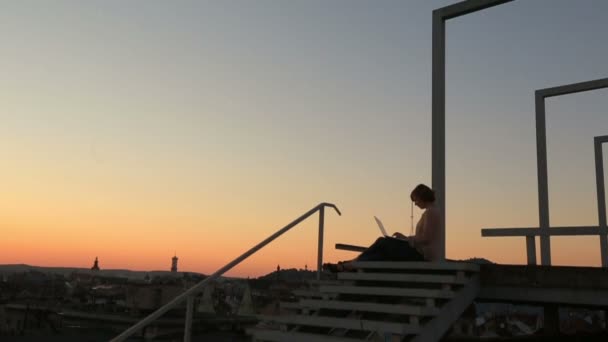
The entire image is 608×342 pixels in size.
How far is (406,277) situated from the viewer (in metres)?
4.92

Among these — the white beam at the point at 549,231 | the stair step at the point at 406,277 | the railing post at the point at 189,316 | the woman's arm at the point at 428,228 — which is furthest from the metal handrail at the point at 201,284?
the white beam at the point at 549,231

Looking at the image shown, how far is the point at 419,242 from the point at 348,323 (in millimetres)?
1415

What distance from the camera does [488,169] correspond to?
11492 mm

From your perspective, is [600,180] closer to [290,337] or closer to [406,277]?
[406,277]

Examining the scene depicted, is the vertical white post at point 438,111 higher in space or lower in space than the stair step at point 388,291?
higher

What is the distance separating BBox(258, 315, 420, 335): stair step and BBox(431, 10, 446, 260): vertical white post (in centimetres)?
211

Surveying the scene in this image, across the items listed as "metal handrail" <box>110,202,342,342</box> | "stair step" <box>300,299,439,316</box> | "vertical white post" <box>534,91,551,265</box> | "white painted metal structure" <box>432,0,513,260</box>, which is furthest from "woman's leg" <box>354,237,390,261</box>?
"vertical white post" <box>534,91,551,265</box>

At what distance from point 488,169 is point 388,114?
3.42 meters

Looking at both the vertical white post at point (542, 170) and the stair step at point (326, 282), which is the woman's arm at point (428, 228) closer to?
the stair step at point (326, 282)

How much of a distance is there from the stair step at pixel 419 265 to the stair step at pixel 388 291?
0.99 ft

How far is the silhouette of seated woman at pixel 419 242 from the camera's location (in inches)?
209

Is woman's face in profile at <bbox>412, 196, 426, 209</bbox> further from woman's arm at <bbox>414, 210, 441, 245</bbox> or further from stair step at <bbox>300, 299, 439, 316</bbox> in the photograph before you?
stair step at <bbox>300, 299, 439, 316</bbox>

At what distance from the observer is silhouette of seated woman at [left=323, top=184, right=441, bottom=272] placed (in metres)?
5.32

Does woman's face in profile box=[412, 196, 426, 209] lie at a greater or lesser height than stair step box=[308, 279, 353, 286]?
greater
